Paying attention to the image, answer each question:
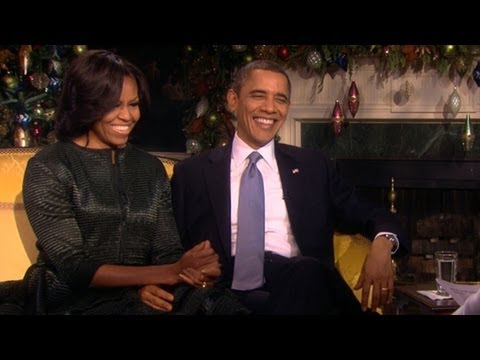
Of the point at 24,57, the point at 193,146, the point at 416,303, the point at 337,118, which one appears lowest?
the point at 416,303

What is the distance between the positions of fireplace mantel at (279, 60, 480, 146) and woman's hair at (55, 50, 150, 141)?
2.20ft

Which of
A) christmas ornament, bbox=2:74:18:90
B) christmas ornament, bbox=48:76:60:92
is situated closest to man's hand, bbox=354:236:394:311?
christmas ornament, bbox=48:76:60:92

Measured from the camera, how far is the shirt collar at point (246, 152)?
1857 mm

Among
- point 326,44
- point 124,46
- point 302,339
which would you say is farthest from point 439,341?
point 124,46

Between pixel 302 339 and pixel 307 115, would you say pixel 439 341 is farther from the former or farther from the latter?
pixel 307 115

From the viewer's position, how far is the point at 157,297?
164 centimetres

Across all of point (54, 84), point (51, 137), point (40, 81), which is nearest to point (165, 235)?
point (51, 137)

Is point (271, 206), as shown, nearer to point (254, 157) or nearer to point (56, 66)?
point (254, 157)

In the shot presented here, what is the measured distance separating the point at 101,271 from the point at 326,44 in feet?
3.30

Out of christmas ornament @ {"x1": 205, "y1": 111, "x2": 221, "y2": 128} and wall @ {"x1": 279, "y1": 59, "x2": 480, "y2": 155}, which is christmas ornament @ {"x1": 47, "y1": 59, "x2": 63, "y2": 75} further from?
wall @ {"x1": 279, "y1": 59, "x2": 480, "y2": 155}

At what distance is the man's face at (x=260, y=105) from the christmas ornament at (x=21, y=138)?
978 mm

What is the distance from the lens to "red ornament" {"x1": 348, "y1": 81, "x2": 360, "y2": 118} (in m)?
2.29

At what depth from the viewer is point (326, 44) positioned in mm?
2053

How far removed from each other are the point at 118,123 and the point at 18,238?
430 mm
